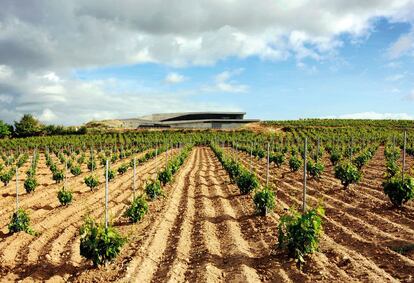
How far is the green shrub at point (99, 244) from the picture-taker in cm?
845

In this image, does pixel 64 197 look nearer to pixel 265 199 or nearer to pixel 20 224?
pixel 20 224

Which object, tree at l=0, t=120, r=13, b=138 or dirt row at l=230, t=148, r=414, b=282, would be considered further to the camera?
tree at l=0, t=120, r=13, b=138

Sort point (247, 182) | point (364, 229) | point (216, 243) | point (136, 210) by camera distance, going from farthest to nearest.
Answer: point (247, 182) → point (136, 210) → point (364, 229) → point (216, 243)

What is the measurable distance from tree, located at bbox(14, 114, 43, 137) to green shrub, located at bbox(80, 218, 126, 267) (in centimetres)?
8823

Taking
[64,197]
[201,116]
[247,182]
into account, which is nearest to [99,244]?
[64,197]

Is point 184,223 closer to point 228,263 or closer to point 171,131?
point 228,263

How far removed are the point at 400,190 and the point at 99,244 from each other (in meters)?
9.97

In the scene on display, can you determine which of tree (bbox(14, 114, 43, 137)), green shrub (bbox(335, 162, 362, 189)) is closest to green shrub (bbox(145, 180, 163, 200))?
green shrub (bbox(335, 162, 362, 189))

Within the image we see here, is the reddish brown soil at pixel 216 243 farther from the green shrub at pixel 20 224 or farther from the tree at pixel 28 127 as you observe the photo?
the tree at pixel 28 127

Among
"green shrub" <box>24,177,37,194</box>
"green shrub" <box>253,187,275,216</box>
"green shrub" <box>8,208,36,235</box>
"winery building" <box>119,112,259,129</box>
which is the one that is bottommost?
"green shrub" <box>24,177,37,194</box>

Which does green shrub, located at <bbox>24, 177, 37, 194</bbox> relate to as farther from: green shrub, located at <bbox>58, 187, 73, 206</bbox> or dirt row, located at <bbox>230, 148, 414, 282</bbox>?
dirt row, located at <bbox>230, 148, 414, 282</bbox>

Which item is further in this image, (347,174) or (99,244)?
(347,174)

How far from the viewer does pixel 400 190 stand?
13164mm

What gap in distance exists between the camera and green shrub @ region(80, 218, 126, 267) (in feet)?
27.7
